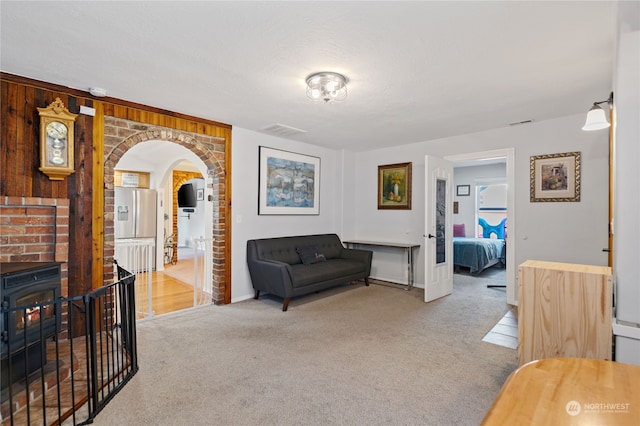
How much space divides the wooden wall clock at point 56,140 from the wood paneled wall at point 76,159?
10 cm

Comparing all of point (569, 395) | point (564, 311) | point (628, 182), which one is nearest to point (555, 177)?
point (564, 311)

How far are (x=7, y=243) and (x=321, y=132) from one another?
355cm

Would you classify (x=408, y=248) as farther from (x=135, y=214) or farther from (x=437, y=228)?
(x=135, y=214)

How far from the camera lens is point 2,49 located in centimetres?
227

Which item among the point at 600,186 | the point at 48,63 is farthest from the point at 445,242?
the point at 48,63

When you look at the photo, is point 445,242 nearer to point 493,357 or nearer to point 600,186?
point 600,186

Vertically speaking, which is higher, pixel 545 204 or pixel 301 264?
pixel 545 204

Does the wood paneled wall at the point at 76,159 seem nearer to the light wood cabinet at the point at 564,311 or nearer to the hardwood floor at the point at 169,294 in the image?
the hardwood floor at the point at 169,294

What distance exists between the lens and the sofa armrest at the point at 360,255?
5168 mm

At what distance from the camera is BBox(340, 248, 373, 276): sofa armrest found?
5.17 meters

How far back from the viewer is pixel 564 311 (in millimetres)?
2037

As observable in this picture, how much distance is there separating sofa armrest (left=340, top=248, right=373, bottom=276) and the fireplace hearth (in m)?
3.79

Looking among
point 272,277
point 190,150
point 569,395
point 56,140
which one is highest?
point 190,150

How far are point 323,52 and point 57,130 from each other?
2.45 m
